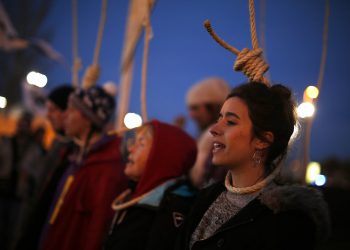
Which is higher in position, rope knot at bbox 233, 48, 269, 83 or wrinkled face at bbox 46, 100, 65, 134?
wrinkled face at bbox 46, 100, 65, 134

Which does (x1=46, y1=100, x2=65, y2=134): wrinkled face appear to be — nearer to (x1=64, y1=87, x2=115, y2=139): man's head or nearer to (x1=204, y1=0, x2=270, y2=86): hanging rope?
(x1=64, y1=87, x2=115, y2=139): man's head

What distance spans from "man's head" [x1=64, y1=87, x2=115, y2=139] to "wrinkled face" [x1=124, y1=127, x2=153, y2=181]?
0.66m

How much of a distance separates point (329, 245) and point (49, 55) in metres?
3.89

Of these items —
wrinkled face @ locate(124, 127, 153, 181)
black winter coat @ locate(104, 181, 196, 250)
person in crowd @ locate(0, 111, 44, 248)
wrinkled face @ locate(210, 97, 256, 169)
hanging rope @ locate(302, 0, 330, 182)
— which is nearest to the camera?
wrinkled face @ locate(210, 97, 256, 169)

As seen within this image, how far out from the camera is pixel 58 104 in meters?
3.05

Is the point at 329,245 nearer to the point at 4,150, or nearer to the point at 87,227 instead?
the point at 87,227

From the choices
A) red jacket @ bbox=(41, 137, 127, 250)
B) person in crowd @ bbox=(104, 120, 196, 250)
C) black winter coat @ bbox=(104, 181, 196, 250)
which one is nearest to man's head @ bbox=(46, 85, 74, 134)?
red jacket @ bbox=(41, 137, 127, 250)

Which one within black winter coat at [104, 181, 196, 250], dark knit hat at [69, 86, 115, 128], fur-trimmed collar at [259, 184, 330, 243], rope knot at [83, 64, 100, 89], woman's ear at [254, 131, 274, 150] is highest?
rope knot at [83, 64, 100, 89]

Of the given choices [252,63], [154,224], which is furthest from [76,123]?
[252,63]

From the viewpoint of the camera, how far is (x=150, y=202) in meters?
1.72

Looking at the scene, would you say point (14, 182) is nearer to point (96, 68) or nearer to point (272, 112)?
point (96, 68)

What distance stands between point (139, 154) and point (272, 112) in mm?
842

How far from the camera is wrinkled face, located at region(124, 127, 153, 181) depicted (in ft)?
6.18

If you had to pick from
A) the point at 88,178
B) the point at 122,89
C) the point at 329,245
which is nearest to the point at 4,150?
the point at 122,89
